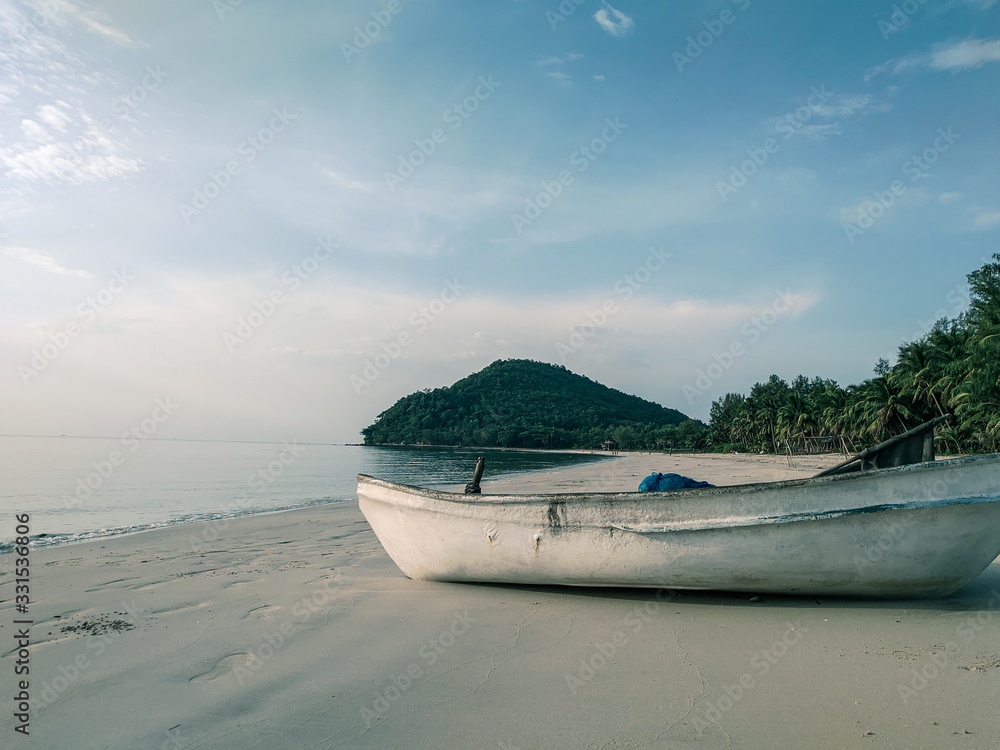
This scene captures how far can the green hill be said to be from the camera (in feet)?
391

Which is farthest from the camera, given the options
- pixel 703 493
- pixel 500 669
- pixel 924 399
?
pixel 924 399

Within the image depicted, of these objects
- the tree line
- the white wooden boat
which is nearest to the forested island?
the tree line

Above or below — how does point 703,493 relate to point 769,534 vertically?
above

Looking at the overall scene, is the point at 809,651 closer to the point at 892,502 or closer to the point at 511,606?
the point at 892,502

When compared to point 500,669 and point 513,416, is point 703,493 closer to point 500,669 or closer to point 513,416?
point 500,669

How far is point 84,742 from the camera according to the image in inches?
116

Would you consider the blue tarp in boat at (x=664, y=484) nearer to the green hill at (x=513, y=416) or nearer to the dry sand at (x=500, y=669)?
the dry sand at (x=500, y=669)

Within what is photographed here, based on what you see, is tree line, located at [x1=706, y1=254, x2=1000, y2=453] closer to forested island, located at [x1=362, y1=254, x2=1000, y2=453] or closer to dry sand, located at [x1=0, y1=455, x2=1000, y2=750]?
forested island, located at [x1=362, y1=254, x2=1000, y2=453]

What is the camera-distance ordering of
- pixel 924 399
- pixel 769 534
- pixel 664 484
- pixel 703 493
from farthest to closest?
pixel 924 399
pixel 664 484
pixel 703 493
pixel 769 534

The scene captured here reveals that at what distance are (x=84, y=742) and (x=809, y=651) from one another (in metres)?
4.37

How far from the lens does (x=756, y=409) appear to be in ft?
244

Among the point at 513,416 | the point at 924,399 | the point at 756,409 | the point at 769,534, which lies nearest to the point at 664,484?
the point at 769,534

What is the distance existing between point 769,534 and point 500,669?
8.32ft

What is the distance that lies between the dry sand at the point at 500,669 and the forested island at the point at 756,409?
30260mm
